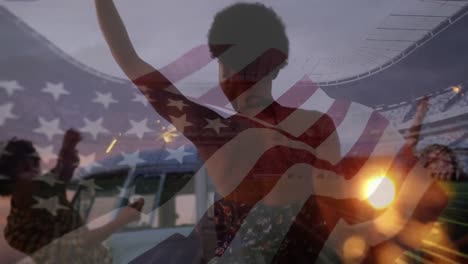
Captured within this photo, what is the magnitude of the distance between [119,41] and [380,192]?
99 cm

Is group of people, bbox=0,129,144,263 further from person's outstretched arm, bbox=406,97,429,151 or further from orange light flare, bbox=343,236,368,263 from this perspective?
person's outstretched arm, bbox=406,97,429,151

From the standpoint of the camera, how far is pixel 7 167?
1538 mm

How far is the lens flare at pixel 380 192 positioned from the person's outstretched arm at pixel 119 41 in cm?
80

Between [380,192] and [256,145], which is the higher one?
[256,145]

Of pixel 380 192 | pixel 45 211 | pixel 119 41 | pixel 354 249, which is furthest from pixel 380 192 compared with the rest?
pixel 45 211

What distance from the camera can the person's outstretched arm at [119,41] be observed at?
119cm

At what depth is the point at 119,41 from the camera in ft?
4.01

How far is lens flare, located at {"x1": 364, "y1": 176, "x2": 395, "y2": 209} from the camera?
971 millimetres

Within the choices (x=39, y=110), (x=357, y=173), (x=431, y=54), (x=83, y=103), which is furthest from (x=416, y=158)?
(x=39, y=110)

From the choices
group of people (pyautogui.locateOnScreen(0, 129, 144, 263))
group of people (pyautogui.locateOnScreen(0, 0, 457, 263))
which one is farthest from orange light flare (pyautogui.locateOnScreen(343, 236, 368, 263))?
group of people (pyautogui.locateOnScreen(0, 129, 144, 263))

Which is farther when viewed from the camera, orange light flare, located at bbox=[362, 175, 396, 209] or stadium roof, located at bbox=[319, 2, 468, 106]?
stadium roof, located at bbox=[319, 2, 468, 106]

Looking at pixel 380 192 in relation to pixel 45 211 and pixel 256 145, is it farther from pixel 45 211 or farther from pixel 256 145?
pixel 45 211

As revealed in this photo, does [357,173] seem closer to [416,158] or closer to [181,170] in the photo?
[416,158]

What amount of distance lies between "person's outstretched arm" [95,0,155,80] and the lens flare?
2.63 feet
